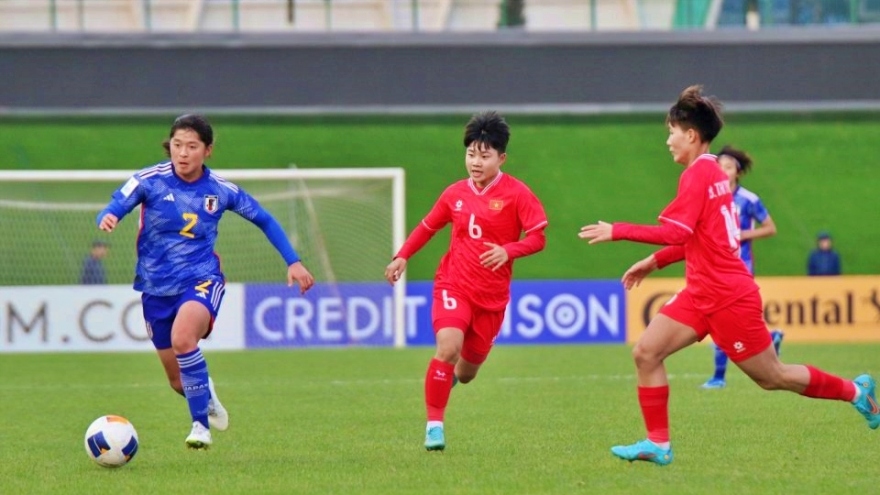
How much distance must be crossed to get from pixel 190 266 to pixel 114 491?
1867 mm

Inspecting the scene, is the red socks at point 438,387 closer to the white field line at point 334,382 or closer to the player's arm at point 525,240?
the player's arm at point 525,240

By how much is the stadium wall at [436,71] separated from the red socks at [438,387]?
64.4 feet

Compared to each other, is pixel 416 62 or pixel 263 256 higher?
pixel 416 62

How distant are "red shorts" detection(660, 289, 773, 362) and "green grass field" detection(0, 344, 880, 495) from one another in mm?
619

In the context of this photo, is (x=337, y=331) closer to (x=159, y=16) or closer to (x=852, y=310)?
(x=852, y=310)

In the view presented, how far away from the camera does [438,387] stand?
28.9 feet

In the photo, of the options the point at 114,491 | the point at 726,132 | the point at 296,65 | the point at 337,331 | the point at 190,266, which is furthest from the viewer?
the point at 726,132

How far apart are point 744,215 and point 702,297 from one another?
5.60 metres

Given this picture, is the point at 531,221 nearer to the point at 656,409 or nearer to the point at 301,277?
the point at 301,277

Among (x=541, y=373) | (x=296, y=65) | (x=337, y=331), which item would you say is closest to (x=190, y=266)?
(x=541, y=373)

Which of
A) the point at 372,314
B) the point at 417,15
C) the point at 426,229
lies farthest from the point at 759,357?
the point at 417,15

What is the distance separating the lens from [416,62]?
92.4 ft

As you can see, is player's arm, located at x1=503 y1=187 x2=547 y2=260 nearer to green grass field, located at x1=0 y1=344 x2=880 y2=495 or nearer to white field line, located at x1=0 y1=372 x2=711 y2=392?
green grass field, located at x1=0 y1=344 x2=880 y2=495

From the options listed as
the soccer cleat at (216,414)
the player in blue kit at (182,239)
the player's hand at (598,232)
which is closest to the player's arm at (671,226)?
the player's hand at (598,232)
